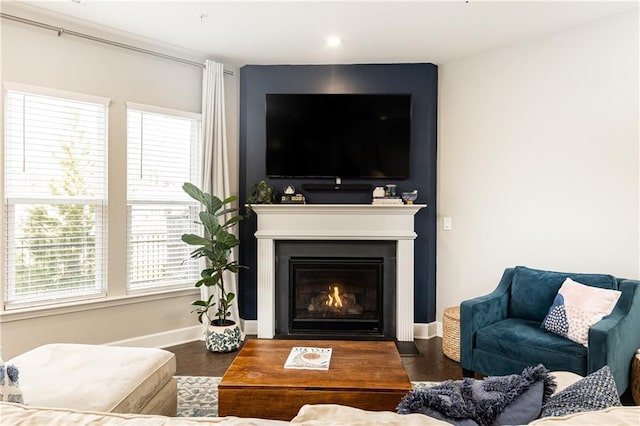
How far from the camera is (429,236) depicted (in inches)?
164

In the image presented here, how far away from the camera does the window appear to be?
308 centimetres

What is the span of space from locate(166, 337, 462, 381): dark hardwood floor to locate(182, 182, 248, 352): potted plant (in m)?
0.13

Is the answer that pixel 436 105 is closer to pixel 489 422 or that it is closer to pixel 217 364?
pixel 217 364

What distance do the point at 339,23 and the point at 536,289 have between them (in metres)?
2.58

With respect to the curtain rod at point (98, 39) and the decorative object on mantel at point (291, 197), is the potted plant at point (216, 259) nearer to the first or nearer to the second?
the decorative object on mantel at point (291, 197)

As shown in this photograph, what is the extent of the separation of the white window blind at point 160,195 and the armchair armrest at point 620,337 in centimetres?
328

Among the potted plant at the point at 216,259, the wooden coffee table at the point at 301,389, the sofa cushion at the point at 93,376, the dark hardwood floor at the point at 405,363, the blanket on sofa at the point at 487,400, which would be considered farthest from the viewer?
the potted plant at the point at 216,259


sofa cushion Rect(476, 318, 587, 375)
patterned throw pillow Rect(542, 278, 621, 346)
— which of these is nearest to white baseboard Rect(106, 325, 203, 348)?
sofa cushion Rect(476, 318, 587, 375)

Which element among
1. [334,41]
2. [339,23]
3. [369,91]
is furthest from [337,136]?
[339,23]

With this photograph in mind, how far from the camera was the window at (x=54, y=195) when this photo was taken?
3.08 meters

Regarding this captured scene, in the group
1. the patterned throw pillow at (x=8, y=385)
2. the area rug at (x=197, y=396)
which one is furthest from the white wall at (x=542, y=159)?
the patterned throw pillow at (x=8, y=385)

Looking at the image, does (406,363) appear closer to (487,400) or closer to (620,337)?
(620,337)

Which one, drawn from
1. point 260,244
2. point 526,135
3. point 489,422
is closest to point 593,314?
point 526,135

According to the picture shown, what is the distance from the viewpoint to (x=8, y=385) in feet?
4.43
